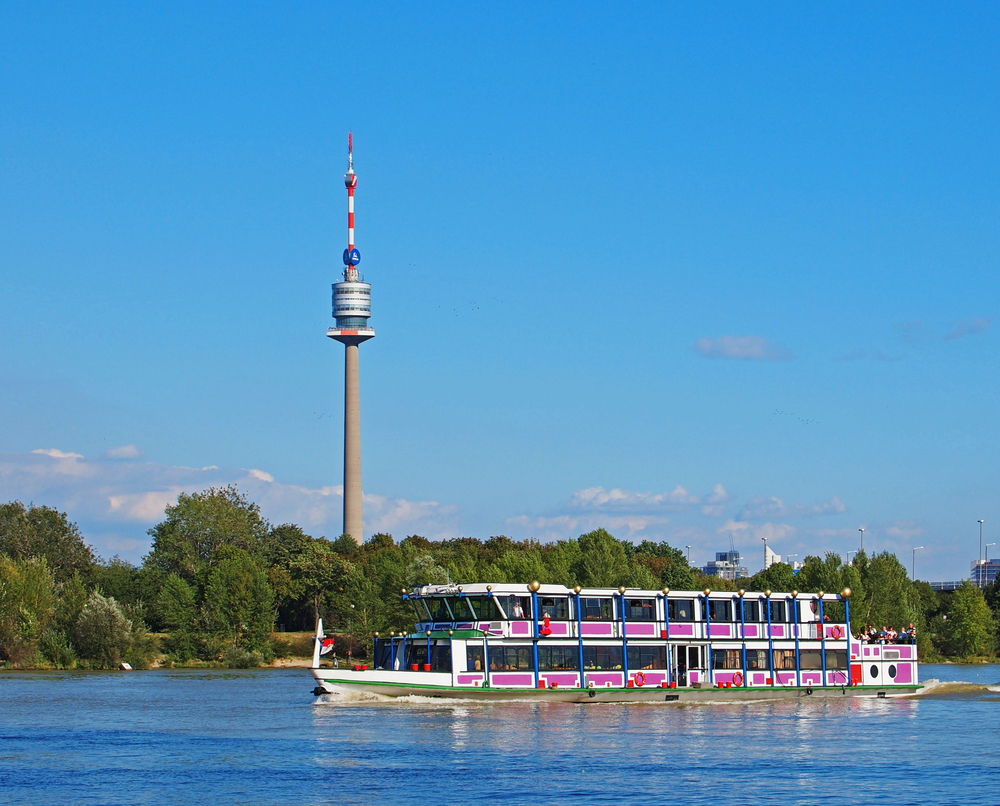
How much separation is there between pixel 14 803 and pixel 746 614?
145 feet

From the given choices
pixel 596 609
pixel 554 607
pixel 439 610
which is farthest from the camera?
pixel 596 609

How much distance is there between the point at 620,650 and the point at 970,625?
289 feet

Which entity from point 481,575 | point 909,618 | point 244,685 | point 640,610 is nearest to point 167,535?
point 481,575

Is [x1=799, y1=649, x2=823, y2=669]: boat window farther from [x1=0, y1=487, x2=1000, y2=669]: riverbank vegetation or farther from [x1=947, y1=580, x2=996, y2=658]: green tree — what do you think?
[x1=947, y1=580, x2=996, y2=658]: green tree

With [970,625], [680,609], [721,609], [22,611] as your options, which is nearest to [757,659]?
[721,609]

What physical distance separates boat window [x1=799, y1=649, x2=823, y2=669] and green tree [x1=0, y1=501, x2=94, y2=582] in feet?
312

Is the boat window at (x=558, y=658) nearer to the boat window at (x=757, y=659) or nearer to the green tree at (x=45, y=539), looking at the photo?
the boat window at (x=757, y=659)

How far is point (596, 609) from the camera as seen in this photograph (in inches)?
2756

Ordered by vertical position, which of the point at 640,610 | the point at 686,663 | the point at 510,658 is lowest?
the point at 686,663

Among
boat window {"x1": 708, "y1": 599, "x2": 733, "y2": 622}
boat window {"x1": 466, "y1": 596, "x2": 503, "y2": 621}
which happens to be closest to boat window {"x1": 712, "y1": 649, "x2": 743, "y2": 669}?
boat window {"x1": 708, "y1": 599, "x2": 733, "y2": 622}

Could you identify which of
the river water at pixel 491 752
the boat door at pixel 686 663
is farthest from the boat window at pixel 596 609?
the river water at pixel 491 752

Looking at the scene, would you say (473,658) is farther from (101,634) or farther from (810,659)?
(101,634)

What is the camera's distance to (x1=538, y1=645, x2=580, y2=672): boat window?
6769 centimetres

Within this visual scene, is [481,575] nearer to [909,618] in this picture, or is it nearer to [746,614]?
[909,618]
